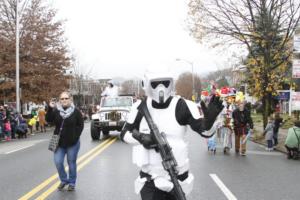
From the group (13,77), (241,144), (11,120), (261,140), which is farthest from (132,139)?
(13,77)

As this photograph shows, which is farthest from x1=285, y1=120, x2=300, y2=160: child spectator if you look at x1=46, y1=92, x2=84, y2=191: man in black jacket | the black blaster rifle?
the black blaster rifle

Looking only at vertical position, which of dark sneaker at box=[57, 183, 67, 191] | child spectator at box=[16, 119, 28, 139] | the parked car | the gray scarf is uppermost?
the gray scarf

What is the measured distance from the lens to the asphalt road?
25.0 ft

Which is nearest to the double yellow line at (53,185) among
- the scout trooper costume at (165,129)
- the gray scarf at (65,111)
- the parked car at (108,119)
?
the gray scarf at (65,111)

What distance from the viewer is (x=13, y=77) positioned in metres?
31.8

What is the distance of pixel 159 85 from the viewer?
162 inches

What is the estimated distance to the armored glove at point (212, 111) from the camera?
13.1 feet

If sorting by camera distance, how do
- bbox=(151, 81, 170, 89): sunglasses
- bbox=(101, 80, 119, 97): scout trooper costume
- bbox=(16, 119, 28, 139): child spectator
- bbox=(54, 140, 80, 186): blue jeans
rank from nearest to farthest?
bbox=(151, 81, 170, 89): sunglasses → bbox=(54, 140, 80, 186): blue jeans → bbox=(101, 80, 119, 97): scout trooper costume → bbox=(16, 119, 28, 139): child spectator

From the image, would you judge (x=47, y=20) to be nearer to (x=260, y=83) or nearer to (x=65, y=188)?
(x=260, y=83)

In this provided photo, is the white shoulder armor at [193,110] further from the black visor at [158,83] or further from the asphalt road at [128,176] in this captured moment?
the asphalt road at [128,176]

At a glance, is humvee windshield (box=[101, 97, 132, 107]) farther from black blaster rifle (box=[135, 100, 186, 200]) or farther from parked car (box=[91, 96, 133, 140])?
black blaster rifle (box=[135, 100, 186, 200])

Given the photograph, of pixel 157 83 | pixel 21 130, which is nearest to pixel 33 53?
pixel 21 130

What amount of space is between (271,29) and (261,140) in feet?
15.7

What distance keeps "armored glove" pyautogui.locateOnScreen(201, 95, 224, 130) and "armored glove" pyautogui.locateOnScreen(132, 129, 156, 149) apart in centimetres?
49
